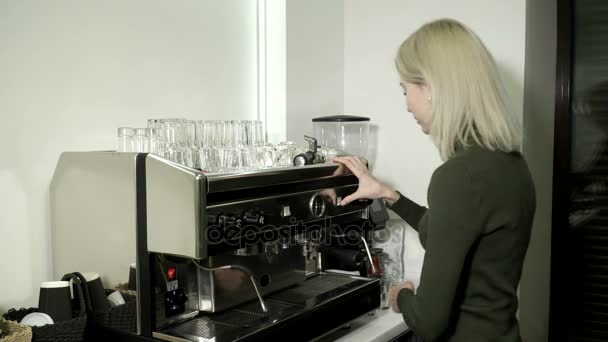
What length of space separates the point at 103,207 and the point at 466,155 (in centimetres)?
78

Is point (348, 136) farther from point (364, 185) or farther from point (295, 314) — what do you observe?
A: point (295, 314)

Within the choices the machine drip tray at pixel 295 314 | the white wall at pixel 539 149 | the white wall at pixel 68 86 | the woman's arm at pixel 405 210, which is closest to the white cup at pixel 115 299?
the machine drip tray at pixel 295 314

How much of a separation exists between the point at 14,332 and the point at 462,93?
961mm

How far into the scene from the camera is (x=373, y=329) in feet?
5.07

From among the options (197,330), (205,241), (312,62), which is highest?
(312,62)

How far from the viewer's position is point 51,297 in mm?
1171

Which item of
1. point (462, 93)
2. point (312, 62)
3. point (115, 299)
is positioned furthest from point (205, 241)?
point (312, 62)

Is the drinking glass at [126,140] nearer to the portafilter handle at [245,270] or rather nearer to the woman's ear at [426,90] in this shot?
the portafilter handle at [245,270]

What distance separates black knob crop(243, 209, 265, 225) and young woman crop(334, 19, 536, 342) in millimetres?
348

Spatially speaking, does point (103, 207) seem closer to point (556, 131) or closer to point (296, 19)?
point (296, 19)

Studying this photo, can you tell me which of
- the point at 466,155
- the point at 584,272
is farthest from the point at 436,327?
the point at 584,272

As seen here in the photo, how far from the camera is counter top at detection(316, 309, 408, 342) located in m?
1.48

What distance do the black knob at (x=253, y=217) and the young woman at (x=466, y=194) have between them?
1.14ft

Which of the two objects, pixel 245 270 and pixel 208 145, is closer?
pixel 245 270
